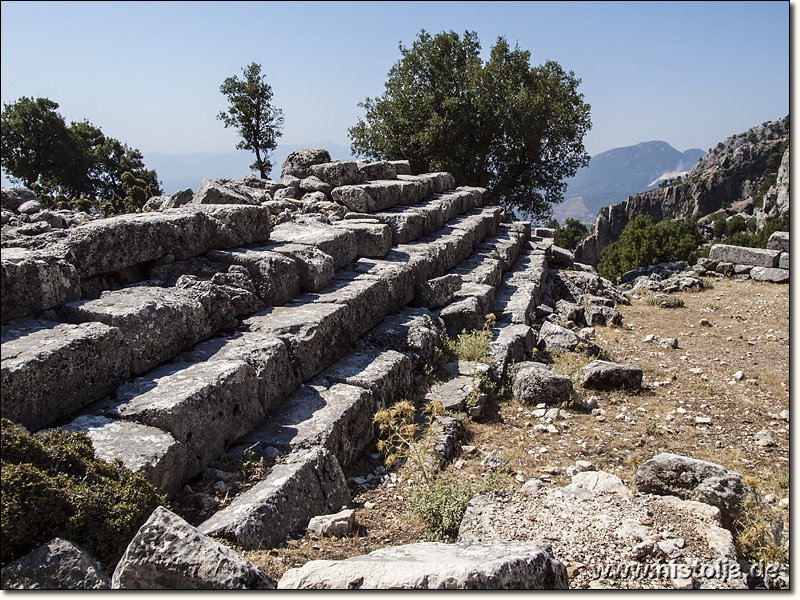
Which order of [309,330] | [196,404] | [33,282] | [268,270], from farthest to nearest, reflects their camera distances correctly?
[268,270] → [309,330] → [33,282] → [196,404]

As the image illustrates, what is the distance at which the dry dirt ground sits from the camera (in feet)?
15.2

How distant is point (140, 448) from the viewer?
390cm

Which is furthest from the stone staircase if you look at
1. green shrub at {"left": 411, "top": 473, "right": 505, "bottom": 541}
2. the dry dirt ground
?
green shrub at {"left": 411, "top": 473, "right": 505, "bottom": 541}

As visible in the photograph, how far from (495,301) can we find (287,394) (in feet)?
22.0

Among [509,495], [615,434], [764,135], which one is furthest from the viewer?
[764,135]

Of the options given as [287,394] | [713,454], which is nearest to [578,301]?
[713,454]

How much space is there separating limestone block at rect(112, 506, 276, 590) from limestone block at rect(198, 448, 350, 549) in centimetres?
69

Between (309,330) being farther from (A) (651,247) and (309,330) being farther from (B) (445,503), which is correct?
(A) (651,247)

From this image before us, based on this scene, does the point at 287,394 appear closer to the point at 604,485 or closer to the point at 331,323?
the point at 331,323

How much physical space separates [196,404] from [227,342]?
1315mm

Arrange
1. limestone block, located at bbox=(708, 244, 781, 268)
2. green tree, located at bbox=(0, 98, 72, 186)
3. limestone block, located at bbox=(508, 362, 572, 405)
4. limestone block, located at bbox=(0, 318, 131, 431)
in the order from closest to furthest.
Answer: limestone block, located at bbox=(0, 318, 131, 431), limestone block, located at bbox=(508, 362, 572, 405), limestone block, located at bbox=(708, 244, 781, 268), green tree, located at bbox=(0, 98, 72, 186)

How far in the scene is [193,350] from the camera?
Result: 5453 millimetres

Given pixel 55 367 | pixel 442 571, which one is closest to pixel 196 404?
pixel 55 367

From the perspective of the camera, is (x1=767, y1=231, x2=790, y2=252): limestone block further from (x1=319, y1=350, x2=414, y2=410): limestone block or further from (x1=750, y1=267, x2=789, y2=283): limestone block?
(x1=319, y1=350, x2=414, y2=410): limestone block
